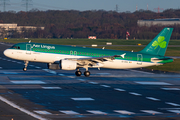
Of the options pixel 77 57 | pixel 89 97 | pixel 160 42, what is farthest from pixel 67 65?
pixel 160 42

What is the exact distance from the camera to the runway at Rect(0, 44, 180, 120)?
71.6 feet

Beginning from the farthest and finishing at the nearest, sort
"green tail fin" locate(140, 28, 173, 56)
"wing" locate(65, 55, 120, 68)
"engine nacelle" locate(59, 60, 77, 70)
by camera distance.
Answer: "green tail fin" locate(140, 28, 173, 56) → "wing" locate(65, 55, 120, 68) → "engine nacelle" locate(59, 60, 77, 70)

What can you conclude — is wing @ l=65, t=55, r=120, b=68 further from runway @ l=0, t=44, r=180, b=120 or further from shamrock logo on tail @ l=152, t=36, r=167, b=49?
shamrock logo on tail @ l=152, t=36, r=167, b=49

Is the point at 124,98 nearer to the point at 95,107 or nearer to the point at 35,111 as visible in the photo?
the point at 95,107

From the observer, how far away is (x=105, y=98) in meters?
27.5

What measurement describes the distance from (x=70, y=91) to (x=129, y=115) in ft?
34.0

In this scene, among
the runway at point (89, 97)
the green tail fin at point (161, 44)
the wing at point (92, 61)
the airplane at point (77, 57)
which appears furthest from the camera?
the green tail fin at point (161, 44)

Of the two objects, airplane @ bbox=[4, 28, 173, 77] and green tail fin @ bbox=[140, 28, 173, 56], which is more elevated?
green tail fin @ bbox=[140, 28, 173, 56]

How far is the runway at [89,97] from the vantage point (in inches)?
859

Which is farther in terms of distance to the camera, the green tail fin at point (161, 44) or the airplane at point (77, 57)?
the green tail fin at point (161, 44)

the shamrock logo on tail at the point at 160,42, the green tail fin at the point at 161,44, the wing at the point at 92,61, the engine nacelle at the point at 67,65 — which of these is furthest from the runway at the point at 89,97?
the shamrock logo on tail at the point at 160,42

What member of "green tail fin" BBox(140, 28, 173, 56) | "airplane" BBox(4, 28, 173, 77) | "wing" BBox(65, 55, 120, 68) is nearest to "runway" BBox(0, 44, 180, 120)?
"wing" BBox(65, 55, 120, 68)

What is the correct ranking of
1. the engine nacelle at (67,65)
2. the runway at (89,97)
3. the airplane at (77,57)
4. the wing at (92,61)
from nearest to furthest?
the runway at (89,97) < the engine nacelle at (67,65) < the wing at (92,61) < the airplane at (77,57)

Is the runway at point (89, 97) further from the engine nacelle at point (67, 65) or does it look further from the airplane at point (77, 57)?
the airplane at point (77, 57)
